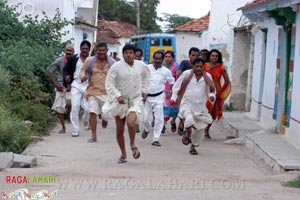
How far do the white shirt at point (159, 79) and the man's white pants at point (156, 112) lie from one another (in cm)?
16

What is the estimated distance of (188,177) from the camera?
9633 millimetres

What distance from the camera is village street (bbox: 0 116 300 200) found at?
832 centimetres

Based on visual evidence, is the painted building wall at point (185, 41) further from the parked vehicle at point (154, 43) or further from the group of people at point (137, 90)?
the group of people at point (137, 90)

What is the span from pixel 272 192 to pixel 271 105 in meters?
6.59

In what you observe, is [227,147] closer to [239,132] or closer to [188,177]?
[239,132]

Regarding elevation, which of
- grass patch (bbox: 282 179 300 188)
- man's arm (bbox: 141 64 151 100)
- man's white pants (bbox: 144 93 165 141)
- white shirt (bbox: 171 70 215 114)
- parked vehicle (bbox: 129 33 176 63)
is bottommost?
grass patch (bbox: 282 179 300 188)

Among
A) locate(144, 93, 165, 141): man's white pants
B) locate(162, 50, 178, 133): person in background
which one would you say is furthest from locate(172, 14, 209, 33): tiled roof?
locate(144, 93, 165, 141): man's white pants

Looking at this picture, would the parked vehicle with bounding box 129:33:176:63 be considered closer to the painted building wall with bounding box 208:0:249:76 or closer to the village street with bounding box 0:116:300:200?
the painted building wall with bounding box 208:0:249:76

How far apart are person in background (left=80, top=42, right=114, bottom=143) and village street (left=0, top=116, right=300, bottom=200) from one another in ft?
2.23

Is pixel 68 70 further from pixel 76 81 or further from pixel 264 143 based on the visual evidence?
pixel 264 143

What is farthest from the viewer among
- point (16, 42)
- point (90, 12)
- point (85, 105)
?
point (90, 12)

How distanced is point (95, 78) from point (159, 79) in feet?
4.72

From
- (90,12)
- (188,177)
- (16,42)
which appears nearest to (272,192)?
(188,177)

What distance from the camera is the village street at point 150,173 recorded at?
8.32 meters
